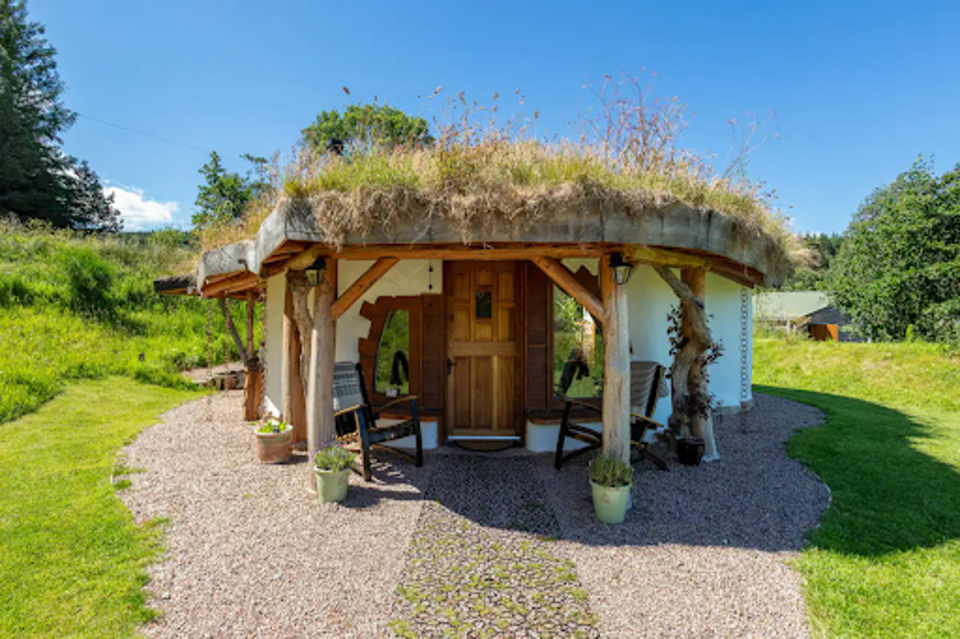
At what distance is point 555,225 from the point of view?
3504 millimetres

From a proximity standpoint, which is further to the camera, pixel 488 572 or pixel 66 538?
pixel 66 538

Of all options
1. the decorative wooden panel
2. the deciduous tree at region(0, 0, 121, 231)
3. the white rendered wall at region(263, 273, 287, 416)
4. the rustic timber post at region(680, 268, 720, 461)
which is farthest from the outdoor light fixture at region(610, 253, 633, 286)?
the deciduous tree at region(0, 0, 121, 231)

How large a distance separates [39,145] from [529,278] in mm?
24710

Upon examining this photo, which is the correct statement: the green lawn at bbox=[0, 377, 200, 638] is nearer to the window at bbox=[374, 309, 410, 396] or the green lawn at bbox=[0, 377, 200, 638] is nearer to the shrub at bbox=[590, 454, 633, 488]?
the window at bbox=[374, 309, 410, 396]

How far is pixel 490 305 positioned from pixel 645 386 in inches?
75.3

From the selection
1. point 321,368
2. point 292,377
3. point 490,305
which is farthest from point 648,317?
point 292,377

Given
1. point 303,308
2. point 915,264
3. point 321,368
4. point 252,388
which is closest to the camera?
point 321,368

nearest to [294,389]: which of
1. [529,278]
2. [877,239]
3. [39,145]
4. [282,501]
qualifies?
[282,501]

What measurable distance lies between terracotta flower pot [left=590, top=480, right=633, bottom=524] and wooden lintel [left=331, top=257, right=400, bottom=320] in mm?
2489

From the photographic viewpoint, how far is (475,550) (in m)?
3.19

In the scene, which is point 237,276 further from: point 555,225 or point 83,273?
point 83,273

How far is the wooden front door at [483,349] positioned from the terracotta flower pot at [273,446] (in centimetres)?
176

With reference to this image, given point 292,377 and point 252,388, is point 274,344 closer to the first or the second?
point 252,388

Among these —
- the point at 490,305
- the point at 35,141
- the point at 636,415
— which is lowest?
the point at 636,415
